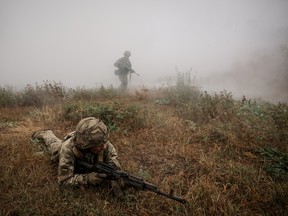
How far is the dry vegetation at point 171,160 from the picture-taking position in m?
2.58

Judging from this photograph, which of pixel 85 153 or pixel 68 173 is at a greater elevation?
pixel 85 153

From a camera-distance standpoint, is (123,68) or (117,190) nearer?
(117,190)

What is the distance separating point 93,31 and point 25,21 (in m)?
13.1

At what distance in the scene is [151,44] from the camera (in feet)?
79.9

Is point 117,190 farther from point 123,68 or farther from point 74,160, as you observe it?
point 123,68

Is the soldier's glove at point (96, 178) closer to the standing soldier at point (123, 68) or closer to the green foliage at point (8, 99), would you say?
the green foliage at point (8, 99)

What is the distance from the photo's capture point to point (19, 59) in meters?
28.8

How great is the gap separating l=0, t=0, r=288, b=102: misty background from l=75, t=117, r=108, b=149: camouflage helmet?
10.3 m

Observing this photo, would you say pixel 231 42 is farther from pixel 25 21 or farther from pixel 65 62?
pixel 25 21

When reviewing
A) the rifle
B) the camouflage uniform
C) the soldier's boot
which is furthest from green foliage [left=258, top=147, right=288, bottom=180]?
the camouflage uniform

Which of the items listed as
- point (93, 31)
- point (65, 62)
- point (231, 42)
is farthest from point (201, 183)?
point (93, 31)

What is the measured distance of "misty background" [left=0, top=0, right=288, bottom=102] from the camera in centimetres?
1427

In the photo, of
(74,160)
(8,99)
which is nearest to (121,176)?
(74,160)

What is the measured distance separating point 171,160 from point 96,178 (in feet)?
4.42
